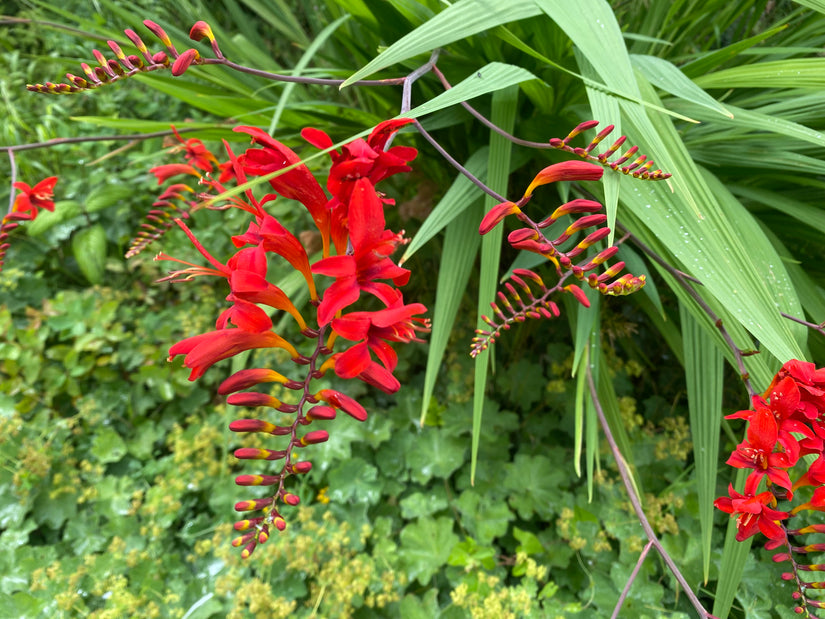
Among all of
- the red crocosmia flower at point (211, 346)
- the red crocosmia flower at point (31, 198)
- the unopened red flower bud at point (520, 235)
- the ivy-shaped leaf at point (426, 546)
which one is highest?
the unopened red flower bud at point (520, 235)

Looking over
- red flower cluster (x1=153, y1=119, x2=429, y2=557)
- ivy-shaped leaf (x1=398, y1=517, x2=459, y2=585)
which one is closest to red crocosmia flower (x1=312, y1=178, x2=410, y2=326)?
red flower cluster (x1=153, y1=119, x2=429, y2=557)

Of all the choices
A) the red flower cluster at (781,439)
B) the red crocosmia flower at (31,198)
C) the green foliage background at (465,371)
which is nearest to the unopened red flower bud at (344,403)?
the green foliage background at (465,371)

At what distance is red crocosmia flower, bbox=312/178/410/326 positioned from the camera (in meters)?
0.39

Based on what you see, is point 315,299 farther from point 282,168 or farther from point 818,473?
point 818,473

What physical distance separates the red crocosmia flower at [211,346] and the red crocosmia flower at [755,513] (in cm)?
48

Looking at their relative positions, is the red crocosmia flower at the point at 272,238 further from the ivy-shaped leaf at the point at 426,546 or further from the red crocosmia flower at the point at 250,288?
the ivy-shaped leaf at the point at 426,546

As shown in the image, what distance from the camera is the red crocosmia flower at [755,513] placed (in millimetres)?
462

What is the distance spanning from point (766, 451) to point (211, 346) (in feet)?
1.65

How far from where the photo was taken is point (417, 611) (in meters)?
0.80

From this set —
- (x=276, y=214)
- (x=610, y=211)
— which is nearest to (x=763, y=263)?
(x=610, y=211)

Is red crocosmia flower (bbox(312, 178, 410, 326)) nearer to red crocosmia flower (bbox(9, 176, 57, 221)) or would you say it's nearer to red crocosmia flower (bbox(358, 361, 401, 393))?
red crocosmia flower (bbox(358, 361, 401, 393))

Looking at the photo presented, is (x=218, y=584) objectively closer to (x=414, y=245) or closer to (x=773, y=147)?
(x=414, y=245)

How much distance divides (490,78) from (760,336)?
370mm

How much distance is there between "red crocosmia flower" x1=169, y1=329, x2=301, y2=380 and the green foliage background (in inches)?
A: 9.8
